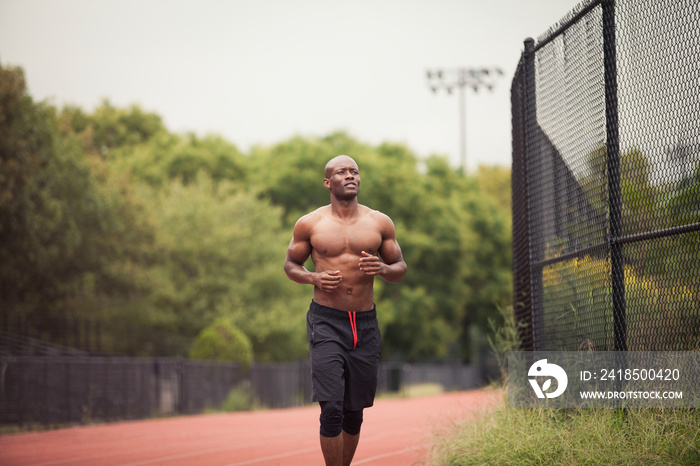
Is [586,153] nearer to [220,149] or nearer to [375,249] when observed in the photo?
[375,249]

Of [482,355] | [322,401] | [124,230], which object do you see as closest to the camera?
[322,401]

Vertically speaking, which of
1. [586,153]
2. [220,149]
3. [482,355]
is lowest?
[482,355]

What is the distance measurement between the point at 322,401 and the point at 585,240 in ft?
8.97

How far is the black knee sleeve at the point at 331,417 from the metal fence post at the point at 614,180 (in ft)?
7.01

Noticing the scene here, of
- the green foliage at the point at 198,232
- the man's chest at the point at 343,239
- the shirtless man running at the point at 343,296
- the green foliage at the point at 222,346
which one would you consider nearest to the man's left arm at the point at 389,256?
the shirtless man running at the point at 343,296

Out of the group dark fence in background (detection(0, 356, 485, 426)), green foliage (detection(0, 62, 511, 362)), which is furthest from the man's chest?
green foliage (detection(0, 62, 511, 362))

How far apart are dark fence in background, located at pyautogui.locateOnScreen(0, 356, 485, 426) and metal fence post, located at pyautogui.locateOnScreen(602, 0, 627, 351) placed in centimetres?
478

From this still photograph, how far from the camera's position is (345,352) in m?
5.80

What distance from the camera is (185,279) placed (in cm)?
3105

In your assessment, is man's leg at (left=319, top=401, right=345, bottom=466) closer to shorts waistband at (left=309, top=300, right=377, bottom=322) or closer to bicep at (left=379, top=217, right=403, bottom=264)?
shorts waistband at (left=309, top=300, right=377, bottom=322)

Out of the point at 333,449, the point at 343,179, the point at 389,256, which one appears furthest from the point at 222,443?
the point at 343,179

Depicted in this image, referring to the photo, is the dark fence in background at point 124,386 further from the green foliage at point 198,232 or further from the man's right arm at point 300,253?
the man's right arm at point 300,253

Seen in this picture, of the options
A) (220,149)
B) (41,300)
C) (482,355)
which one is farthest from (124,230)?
(482,355)

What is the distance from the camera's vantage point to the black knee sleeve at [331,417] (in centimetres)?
563
